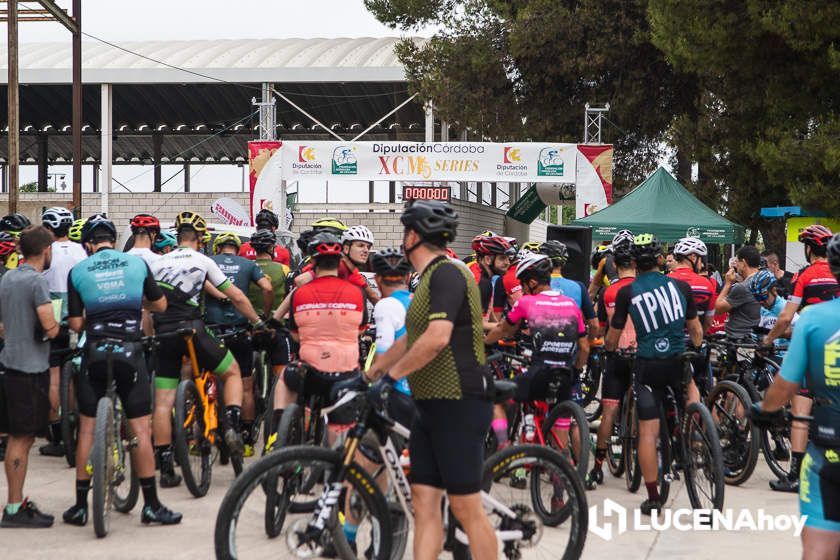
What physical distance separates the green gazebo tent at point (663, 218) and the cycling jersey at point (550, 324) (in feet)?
35.6

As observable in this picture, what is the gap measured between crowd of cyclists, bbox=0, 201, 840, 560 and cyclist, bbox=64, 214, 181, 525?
0.03 ft

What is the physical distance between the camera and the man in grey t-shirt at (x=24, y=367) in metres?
7.02

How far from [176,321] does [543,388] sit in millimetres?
2765

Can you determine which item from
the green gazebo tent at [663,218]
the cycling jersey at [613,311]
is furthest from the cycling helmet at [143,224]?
the green gazebo tent at [663,218]

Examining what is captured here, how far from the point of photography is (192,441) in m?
7.92

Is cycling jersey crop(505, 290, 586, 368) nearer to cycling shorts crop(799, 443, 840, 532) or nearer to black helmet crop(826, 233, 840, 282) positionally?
black helmet crop(826, 233, 840, 282)

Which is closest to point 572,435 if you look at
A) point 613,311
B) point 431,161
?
point 613,311

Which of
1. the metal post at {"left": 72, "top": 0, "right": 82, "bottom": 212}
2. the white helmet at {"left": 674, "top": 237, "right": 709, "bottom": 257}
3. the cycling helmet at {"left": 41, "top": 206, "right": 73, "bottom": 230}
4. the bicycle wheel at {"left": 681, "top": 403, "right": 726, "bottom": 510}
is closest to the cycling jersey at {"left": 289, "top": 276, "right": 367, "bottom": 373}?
the bicycle wheel at {"left": 681, "top": 403, "right": 726, "bottom": 510}

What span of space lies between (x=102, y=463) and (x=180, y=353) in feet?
5.31

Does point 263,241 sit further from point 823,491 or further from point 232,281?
point 823,491

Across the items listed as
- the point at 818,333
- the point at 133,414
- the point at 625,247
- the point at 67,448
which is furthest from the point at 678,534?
the point at 67,448

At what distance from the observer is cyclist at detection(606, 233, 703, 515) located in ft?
24.8

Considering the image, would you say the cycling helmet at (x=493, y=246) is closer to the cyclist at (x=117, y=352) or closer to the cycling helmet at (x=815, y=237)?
the cycling helmet at (x=815, y=237)

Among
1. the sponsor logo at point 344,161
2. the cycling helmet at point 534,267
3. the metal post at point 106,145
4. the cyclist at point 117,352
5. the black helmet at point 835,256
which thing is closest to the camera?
the black helmet at point 835,256
